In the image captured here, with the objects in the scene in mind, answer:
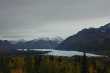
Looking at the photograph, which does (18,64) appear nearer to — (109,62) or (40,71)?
(40,71)

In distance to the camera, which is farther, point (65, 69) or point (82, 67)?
point (65, 69)

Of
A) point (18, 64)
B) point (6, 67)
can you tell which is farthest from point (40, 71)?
point (18, 64)

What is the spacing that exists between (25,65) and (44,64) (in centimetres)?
876

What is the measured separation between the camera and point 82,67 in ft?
320

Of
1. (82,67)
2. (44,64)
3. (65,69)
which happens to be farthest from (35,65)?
(82,67)

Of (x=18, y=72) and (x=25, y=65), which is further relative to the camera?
(x=25, y=65)

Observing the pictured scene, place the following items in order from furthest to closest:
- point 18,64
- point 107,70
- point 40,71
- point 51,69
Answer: point 18,64
point 51,69
point 40,71
point 107,70

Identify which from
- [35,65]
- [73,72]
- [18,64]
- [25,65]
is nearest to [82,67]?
[73,72]

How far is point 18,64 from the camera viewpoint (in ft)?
451

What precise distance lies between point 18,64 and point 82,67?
47.0 metres

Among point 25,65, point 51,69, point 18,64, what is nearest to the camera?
point 51,69

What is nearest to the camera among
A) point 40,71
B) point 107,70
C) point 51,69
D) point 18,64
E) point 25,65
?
point 107,70

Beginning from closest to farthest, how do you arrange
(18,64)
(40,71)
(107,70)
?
(107,70), (40,71), (18,64)

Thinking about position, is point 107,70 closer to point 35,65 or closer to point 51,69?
point 51,69
